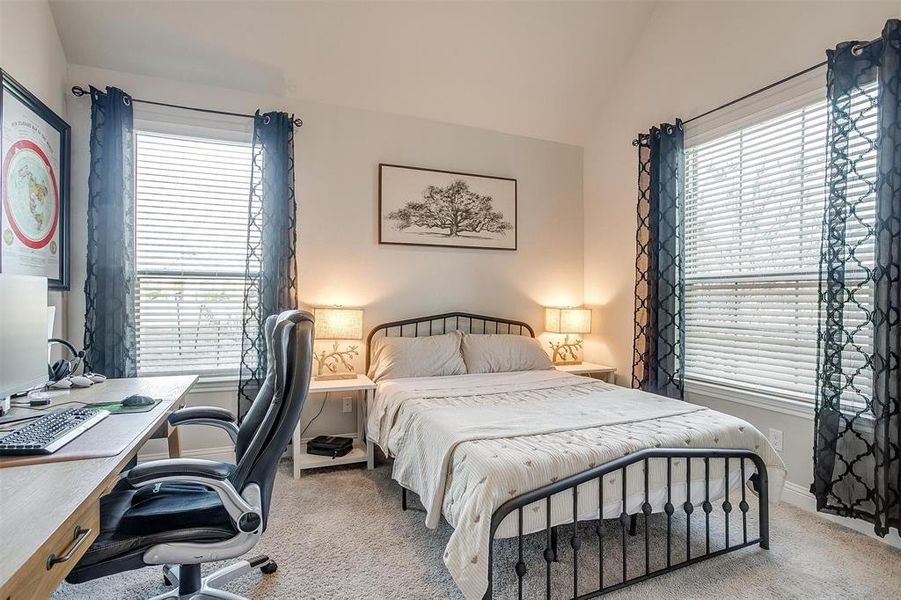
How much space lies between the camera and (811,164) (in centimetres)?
262

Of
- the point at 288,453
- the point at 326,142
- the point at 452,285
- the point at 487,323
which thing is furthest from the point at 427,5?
the point at 288,453

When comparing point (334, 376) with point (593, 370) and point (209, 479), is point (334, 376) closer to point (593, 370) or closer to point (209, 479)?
point (209, 479)

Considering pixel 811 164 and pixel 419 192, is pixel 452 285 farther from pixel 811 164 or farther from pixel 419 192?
pixel 811 164

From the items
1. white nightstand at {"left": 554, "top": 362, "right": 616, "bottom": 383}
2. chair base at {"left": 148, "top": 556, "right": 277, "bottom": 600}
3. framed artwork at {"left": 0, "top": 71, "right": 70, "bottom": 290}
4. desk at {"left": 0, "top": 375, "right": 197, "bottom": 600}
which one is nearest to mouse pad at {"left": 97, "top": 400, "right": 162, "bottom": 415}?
desk at {"left": 0, "top": 375, "right": 197, "bottom": 600}

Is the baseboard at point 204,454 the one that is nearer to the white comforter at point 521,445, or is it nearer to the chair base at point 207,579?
the white comforter at point 521,445

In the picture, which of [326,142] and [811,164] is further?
[326,142]

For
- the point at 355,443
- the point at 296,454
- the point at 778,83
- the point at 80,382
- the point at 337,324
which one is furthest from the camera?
the point at 355,443

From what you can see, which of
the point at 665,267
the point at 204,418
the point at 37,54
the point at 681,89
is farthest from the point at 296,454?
the point at 681,89

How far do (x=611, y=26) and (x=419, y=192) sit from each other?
78.5 inches

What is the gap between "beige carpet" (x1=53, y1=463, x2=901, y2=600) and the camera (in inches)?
73.2

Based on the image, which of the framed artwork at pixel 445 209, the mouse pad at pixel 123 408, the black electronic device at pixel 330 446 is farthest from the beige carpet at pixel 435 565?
the framed artwork at pixel 445 209

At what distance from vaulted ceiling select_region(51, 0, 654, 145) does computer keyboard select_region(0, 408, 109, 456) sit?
2471 mm

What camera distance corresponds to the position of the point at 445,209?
12.7ft

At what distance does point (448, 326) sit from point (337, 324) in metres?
0.99
